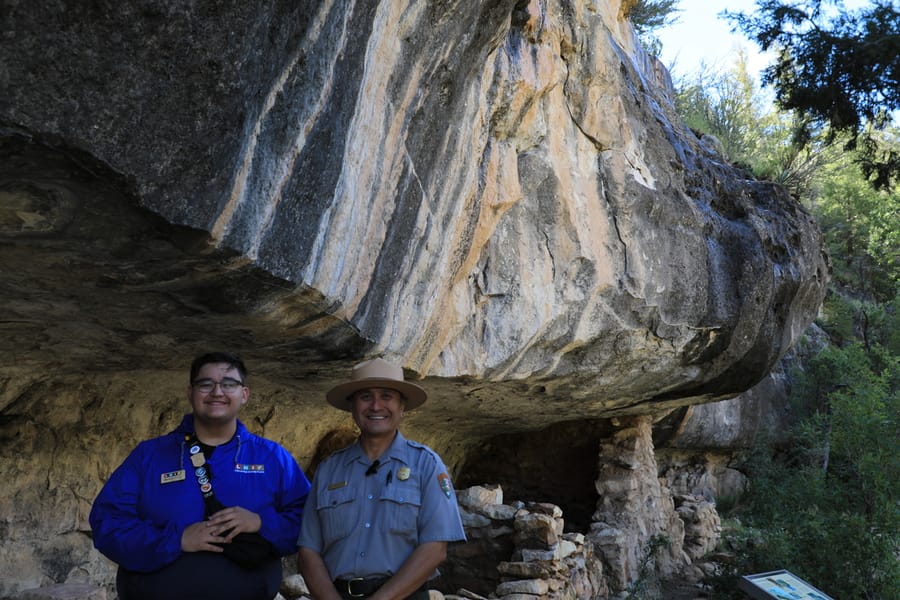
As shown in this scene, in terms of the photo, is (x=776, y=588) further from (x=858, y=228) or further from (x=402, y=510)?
(x=858, y=228)

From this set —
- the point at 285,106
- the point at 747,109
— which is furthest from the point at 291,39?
the point at 747,109

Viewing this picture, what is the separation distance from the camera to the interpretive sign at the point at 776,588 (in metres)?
4.31

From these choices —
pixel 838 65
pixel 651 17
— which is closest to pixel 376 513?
pixel 838 65

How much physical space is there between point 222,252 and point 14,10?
90cm

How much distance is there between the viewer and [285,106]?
2715 mm

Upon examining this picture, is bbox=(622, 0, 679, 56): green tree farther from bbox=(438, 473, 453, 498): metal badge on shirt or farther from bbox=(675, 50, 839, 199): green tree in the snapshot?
bbox=(438, 473, 453, 498): metal badge on shirt

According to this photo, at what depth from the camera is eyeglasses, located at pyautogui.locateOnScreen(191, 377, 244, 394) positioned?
8.27 feet

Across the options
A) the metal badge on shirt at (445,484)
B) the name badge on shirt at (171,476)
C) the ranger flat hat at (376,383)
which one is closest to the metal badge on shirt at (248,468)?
the name badge on shirt at (171,476)

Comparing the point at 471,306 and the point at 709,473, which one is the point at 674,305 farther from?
the point at 709,473

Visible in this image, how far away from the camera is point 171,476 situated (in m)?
2.48

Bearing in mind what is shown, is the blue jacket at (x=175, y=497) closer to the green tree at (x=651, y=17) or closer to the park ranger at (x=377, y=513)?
the park ranger at (x=377, y=513)

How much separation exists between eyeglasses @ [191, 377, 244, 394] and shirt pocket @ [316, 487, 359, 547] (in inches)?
16.9

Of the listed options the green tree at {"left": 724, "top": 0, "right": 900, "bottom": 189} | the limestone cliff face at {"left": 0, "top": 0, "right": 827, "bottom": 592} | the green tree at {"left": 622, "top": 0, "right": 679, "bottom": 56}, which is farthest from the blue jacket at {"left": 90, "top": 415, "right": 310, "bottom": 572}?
the green tree at {"left": 622, "top": 0, "right": 679, "bottom": 56}

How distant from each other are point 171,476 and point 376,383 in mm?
659
